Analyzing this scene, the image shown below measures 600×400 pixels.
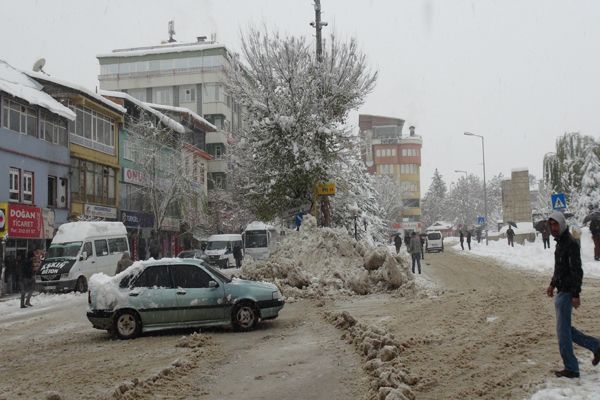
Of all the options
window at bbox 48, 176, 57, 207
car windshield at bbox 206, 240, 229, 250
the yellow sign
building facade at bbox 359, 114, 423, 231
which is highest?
building facade at bbox 359, 114, 423, 231

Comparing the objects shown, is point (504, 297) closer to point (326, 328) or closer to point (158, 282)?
point (326, 328)

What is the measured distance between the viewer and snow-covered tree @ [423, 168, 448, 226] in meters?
137

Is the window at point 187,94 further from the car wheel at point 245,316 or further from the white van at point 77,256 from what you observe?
the car wheel at point 245,316

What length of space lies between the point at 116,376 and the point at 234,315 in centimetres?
398

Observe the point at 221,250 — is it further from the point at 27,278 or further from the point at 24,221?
the point at 27,278

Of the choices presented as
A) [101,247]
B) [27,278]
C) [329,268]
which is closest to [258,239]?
[101,247]

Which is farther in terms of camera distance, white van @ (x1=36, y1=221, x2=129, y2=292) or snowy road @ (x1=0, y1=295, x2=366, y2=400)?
white van @ (x1=36, y1=221, x2=129, y2=292)

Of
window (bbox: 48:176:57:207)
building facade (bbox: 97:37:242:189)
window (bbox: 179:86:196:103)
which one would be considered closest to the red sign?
Answer: window (bbox: 48:176:57:207)

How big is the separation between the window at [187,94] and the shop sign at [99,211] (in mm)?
29481

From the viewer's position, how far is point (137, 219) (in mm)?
43969

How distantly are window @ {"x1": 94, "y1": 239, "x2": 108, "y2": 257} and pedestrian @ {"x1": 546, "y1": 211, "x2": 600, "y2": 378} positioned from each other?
22.2m

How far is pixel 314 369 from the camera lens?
8.26 m

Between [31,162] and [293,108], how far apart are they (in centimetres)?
1401

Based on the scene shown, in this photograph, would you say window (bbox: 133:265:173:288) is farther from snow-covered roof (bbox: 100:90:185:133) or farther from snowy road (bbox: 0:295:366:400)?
snow-covered roof (bbox: 100:90:185:133)
